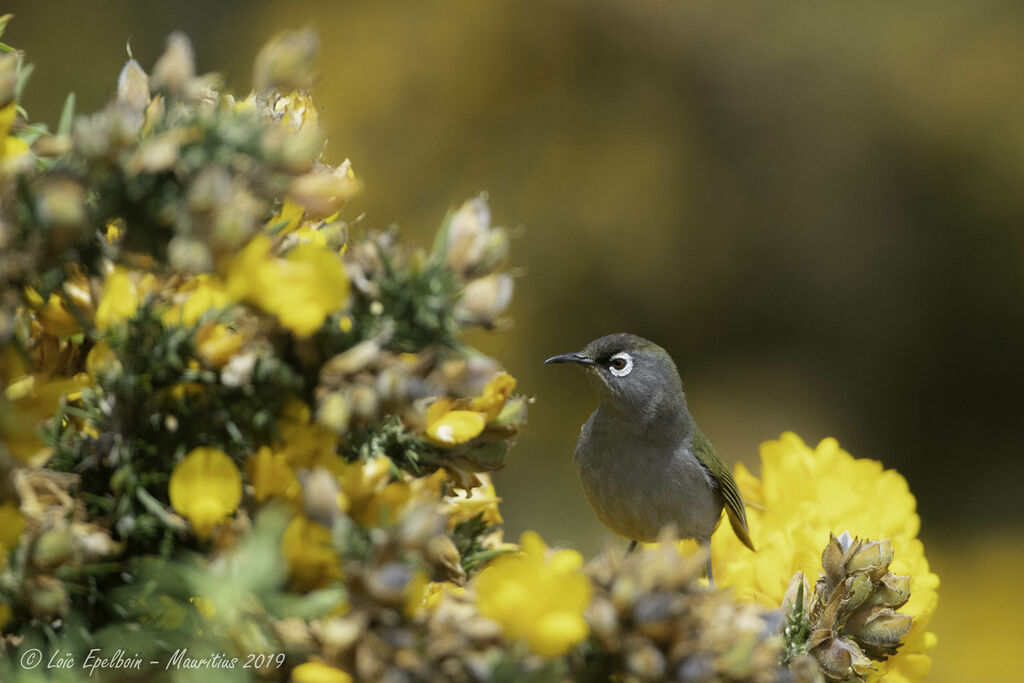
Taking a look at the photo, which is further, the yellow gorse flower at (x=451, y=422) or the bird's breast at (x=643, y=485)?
the bird's breast at (x=643, y=485)

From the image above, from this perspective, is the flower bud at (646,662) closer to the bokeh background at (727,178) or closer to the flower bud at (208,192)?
the flower bud at (208,192)

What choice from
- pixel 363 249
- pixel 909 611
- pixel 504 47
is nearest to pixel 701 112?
pixel 504 47

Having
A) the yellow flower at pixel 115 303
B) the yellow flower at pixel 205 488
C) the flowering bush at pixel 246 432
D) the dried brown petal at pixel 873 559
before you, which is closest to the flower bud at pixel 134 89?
the flowering bush at pixel 246 432

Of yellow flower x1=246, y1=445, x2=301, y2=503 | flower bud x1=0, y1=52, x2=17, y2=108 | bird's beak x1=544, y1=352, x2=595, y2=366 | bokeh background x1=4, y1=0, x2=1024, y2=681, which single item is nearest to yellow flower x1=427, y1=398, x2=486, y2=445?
yellow flower x1=246, y1=445, x2=301, y2=503

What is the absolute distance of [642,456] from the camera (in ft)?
5.44

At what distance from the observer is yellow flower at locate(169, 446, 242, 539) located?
57 cm

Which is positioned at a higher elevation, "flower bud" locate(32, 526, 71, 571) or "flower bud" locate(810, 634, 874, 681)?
"flower bud" locate(810, 634, 874, 681)

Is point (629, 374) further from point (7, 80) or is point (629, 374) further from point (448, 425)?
point (7, 80)

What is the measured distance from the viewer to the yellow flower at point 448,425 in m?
0.68

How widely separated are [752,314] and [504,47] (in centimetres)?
172

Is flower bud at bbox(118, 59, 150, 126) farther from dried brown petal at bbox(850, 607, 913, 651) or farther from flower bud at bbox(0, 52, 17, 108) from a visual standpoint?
dried brown petal at bbox(850, 607, 913, 651)

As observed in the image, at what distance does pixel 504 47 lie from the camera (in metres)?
4.18

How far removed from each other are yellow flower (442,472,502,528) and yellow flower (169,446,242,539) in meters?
0.20

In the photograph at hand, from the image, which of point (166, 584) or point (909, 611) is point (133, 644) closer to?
point (166, 584)
